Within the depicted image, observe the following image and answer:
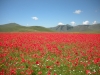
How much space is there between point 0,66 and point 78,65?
220 inches

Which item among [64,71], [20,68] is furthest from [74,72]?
[20,68]

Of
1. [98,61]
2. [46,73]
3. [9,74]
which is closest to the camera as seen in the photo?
[9,74]

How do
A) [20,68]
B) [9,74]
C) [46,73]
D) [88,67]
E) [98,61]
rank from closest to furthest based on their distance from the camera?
[9,74] < [46,73] < [20,68] < [88,67] < [98,61]

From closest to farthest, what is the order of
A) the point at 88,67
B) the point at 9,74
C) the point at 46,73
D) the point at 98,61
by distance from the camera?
the point at 9,74 → the point at 46,73 → the point at 88,67 → the point at 98,61

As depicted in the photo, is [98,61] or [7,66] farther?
[98,61]

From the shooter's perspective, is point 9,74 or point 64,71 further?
point 64,71

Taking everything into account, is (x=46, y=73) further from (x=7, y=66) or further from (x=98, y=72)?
(x=98, y=72)

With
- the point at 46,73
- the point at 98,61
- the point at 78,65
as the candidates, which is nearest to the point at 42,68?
the point at 46,73

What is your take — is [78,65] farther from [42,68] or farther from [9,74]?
[9,74]

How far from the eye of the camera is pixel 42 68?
771cm

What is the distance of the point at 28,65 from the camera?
8164 mm

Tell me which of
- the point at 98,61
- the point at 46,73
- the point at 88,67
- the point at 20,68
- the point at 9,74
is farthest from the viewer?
the point at 98,61

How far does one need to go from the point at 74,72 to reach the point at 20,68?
3563 millimetres

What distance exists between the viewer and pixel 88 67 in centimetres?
811
